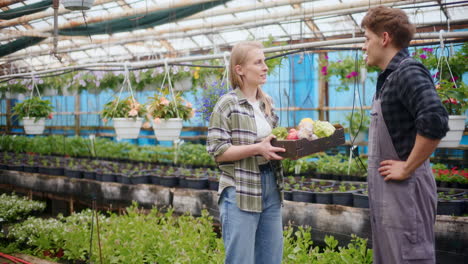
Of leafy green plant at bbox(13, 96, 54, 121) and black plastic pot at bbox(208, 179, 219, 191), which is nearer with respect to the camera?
black plastic pot at bbox(208, 179, 219, 191)

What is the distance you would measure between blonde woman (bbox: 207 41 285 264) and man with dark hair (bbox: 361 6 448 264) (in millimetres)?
434

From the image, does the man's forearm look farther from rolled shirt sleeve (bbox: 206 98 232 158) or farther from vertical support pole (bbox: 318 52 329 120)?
vertical support pole (bbox: 318 52 329 120)

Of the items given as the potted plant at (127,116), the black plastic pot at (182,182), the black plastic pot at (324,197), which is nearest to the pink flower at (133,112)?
the potted plant at (127,116)

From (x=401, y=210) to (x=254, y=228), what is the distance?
0.61 meters

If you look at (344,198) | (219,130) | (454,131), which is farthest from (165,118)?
(454,131)

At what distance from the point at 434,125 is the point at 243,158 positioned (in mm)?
756

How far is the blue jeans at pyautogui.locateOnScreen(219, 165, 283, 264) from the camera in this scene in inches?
71.5

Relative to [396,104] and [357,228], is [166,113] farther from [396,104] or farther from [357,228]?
[396,104]

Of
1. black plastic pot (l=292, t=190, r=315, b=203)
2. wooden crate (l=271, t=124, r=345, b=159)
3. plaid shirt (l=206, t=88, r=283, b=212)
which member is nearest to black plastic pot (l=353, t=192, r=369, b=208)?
black plastic pot (l=292, t=190, r=315, b=203)

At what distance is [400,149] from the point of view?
1.57 meters

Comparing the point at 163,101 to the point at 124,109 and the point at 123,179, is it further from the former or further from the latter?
the point at 123,179

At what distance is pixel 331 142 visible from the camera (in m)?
1.92

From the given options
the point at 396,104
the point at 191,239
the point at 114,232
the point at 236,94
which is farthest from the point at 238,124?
the point at 114,232

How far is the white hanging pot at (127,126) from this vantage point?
3.76 meters
